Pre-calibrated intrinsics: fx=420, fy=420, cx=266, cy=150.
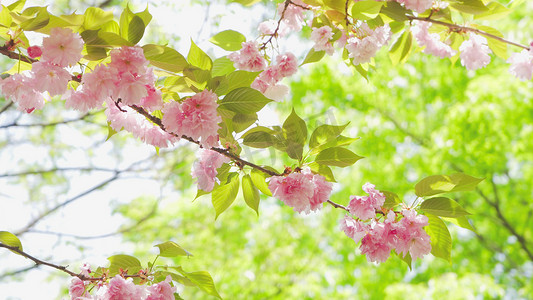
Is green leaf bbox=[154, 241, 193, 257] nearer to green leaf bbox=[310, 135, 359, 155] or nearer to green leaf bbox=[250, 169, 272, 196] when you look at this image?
green leaf bbox=[250, 169, 272, 196]

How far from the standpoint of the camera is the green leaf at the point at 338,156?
0.92 meters

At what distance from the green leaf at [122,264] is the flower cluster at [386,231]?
532 mm

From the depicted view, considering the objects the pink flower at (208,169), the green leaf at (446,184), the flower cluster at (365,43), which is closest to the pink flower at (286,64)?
the flower cluster at (365,43)

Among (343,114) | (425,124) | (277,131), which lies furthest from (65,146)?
(425,124)

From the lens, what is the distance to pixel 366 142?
197 inches

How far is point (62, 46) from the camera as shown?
0.69 m

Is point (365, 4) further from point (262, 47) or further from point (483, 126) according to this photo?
point (483, 126)

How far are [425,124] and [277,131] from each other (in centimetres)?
455

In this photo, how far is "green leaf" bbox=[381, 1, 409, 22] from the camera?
1.06m

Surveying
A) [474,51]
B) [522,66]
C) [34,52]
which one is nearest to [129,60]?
[34,52]

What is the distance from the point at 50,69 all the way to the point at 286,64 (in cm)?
70

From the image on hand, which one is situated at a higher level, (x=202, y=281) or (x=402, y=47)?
(x=402, y=47)

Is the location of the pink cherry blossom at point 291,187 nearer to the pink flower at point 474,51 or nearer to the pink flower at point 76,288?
the pink flower at point 76,288

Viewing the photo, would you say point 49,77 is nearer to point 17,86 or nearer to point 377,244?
point 17,86
